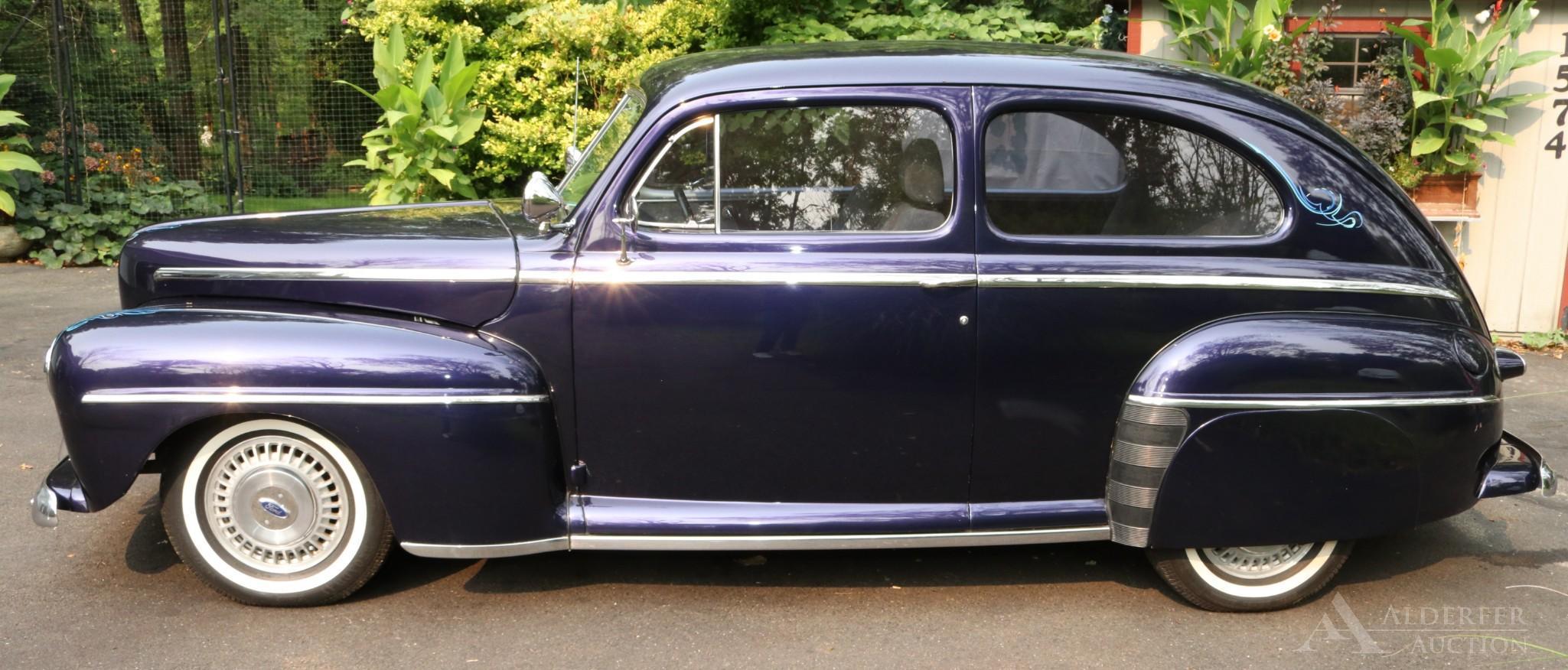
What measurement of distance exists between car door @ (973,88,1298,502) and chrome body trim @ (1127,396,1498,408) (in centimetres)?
13

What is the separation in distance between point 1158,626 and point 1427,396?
109 cm

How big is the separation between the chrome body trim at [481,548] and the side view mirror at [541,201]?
1.05 m

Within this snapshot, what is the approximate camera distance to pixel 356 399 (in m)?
3.60

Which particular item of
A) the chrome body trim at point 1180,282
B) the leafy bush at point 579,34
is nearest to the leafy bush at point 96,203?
the leafy bush at point 579,34

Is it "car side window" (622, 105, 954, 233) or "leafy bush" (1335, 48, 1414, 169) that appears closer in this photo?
"car side window" (622, 105, 954, 233)

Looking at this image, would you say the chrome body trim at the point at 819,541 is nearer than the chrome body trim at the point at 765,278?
No

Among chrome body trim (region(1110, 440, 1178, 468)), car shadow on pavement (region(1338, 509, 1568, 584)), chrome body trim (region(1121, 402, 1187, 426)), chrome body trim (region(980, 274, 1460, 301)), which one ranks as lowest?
car shadow on pavement (region(1338, 509, 1568, 584))

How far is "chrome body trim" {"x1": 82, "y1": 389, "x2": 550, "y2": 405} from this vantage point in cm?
359

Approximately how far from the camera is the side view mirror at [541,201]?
13.4 feet

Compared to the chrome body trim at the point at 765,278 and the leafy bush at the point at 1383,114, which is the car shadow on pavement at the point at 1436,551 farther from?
the leafy bush at the point at 1383,114

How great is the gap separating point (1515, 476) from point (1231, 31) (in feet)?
15.2

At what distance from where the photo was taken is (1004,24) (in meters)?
9.21

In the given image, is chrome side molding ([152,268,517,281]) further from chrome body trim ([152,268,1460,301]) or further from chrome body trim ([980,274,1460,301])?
chrome body trim ([980,274,1460,301])

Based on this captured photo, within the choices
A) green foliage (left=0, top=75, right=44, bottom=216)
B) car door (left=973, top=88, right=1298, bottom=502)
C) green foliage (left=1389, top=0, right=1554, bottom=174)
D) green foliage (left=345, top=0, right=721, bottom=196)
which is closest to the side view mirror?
car door (left=973, top=88, right=1298, bottom=502)
